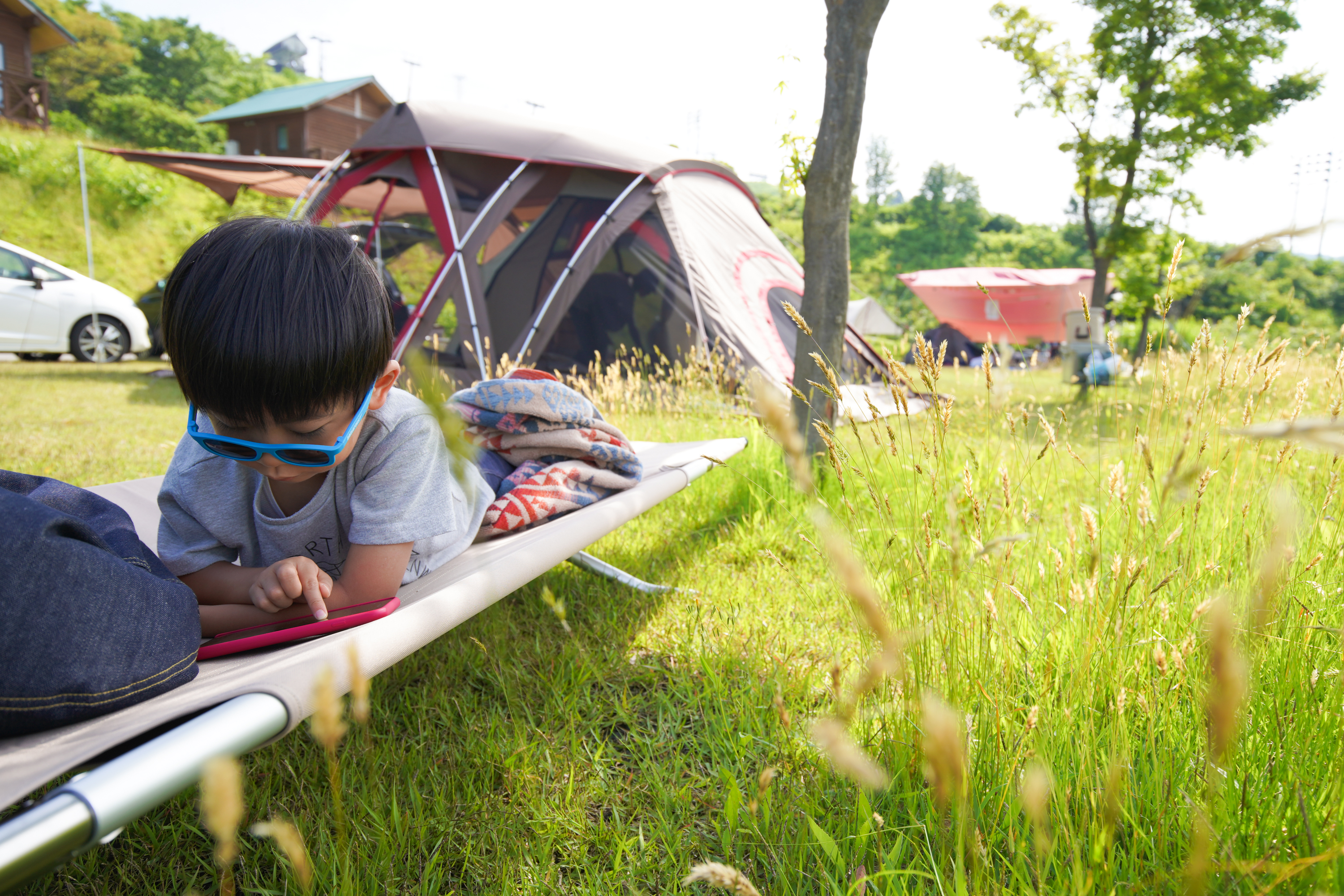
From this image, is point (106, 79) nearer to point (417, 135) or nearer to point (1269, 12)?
point (417, 135)

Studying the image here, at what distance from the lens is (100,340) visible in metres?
8.54

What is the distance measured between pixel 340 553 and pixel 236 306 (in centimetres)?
56

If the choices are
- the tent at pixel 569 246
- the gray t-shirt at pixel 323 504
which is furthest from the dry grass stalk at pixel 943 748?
the tent at pixel 569 246

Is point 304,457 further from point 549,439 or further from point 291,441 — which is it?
point 549,439

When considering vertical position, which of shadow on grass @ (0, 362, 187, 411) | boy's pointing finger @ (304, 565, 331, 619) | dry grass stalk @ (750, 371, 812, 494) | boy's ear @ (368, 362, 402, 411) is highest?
dry grass stalk @ (750, 371, 812, 494)

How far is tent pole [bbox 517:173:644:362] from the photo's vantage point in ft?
17.8

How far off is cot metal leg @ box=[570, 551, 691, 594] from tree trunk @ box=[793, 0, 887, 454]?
1.01m

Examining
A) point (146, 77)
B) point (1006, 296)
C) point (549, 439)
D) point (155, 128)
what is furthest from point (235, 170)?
point (146, 77)

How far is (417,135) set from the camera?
5664 mm

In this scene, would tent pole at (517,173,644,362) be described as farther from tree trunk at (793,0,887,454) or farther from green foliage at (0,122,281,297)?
green foliage at (0,122,281,297)

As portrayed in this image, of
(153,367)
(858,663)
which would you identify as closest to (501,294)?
(153,367)

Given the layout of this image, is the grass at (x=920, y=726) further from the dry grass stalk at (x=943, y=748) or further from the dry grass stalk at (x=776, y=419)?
the dry grass stalk at (x=776, y=419)

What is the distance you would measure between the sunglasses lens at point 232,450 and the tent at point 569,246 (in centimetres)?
411

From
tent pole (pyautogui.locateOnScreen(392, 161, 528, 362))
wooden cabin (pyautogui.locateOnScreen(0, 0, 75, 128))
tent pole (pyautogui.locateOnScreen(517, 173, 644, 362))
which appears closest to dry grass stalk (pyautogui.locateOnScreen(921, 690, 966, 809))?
tent pole (pyautogui.locateOnScreen(517, 173, 644, 362))
